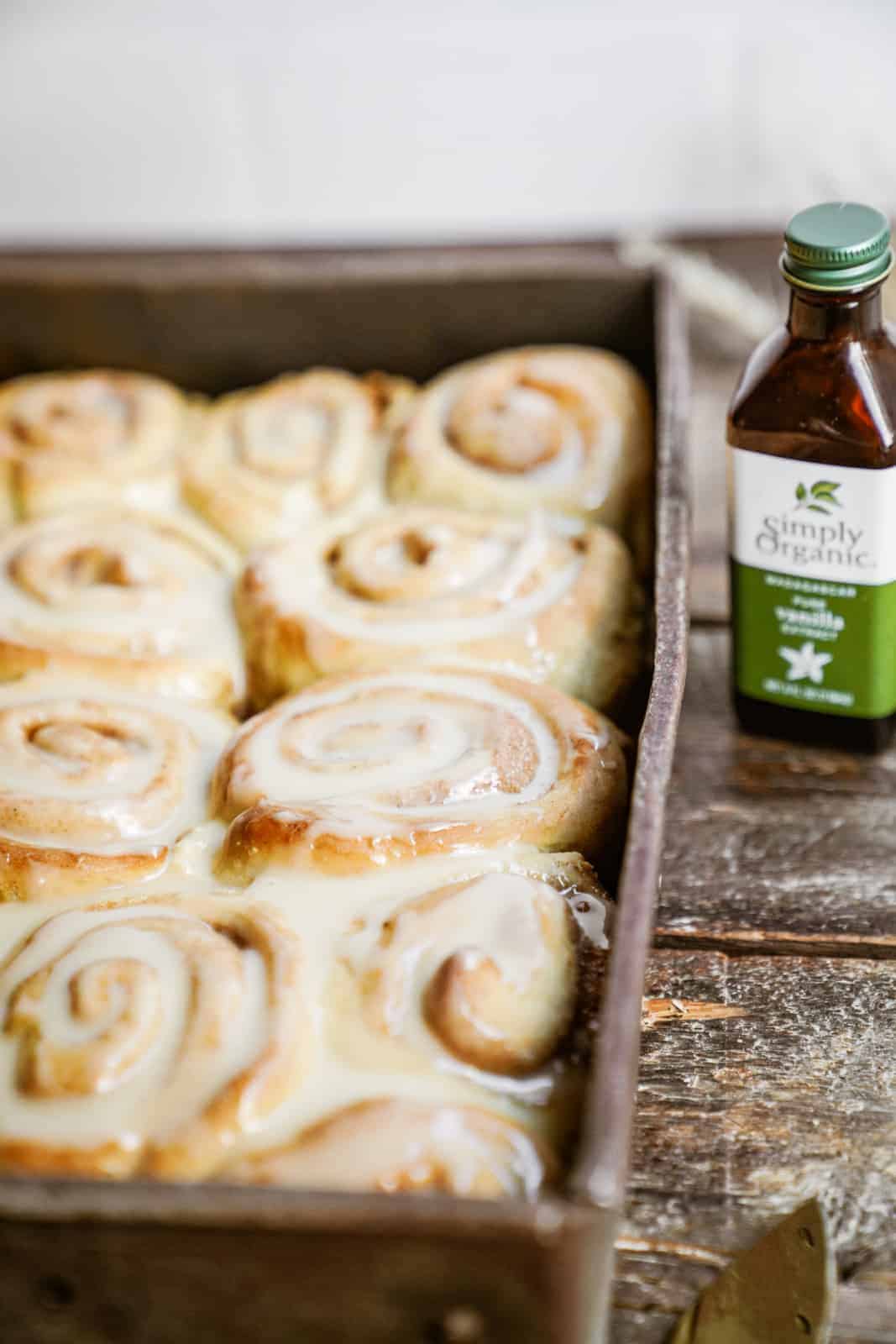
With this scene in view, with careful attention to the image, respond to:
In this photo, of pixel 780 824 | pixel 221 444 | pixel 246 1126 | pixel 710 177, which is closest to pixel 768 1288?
pixel 246 1126

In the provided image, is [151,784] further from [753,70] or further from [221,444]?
[753,70]

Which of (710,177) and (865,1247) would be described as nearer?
(865,1247)

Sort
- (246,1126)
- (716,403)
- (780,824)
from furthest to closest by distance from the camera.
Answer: (716,403) < (780,824) < (246,1126)

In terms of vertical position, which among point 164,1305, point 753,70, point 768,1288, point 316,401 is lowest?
point 768,1288

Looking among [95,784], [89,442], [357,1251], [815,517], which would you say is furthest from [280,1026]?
[89,442]

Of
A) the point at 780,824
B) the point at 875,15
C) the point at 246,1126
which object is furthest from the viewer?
the point at 875,15

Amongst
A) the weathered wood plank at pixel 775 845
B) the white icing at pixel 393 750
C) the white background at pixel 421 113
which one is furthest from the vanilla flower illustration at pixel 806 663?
the white background at pixel 421 113

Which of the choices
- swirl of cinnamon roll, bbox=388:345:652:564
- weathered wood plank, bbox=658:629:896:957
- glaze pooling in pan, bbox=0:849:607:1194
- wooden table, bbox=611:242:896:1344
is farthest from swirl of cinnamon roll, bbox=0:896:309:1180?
swirl of cinnamon roll, bbox=388:345:652:564
